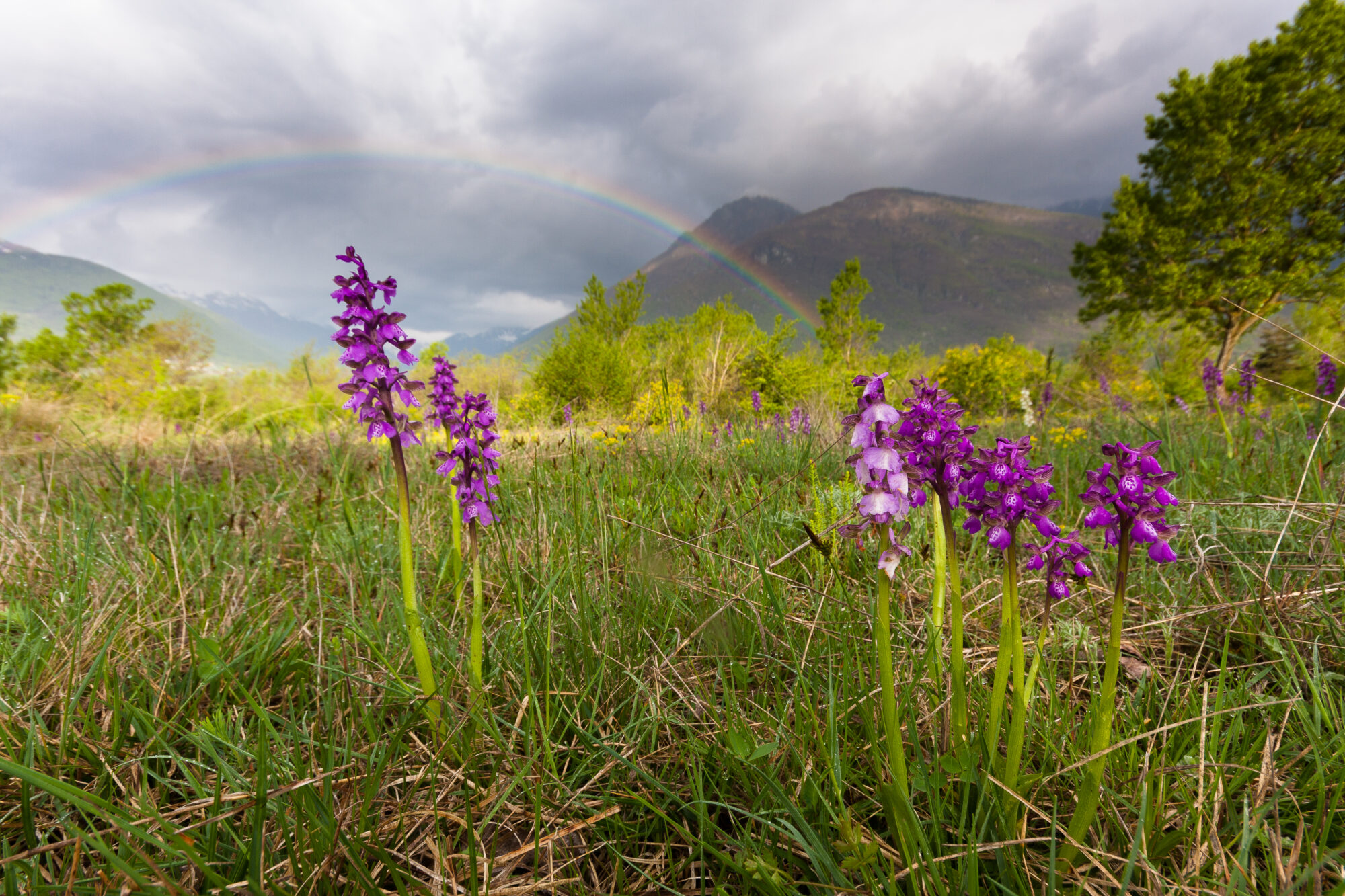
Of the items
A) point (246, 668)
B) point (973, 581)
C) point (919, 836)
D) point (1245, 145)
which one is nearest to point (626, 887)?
point (919, 836)

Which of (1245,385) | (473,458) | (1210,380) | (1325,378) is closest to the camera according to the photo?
(473,458)

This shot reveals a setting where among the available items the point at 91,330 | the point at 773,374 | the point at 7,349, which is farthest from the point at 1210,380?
the point at 7,349

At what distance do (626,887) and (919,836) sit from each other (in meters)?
0.74

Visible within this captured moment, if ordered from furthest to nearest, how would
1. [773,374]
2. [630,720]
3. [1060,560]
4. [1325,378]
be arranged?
[773,374]
[1325,378]
[630,720]
[1060,560]

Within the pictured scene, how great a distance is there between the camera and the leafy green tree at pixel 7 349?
29297mm

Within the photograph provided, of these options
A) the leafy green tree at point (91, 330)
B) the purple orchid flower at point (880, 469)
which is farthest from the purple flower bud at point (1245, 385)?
the leafy green tree at point (91, 330)

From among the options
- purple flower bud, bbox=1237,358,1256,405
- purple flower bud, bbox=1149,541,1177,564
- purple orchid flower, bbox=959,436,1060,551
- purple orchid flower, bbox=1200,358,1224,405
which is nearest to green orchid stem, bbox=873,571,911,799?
purple orchid flower, bbox=959,436,1060,551

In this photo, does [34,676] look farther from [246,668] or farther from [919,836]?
[919,836]

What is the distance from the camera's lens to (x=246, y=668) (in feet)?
6.96

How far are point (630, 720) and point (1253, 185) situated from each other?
42.4 m

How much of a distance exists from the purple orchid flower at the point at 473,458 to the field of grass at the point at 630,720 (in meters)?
0.31

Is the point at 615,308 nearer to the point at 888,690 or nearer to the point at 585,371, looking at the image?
the point at 585,371

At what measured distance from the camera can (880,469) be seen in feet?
4.12

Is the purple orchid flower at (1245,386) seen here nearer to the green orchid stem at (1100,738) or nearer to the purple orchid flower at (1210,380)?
the purple orchid flower at (1210,380)
